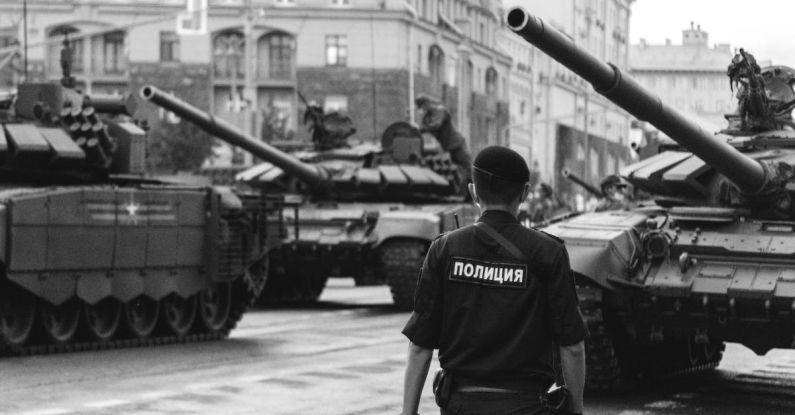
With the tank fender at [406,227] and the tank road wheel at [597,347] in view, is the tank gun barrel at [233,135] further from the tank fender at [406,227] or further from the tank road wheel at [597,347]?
the tank road wheel at [597,347]

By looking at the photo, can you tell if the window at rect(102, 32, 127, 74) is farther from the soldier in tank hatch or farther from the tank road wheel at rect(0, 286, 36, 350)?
the tank road wheel at rect(0, 286, 36, 350)

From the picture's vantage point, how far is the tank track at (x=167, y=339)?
17734mm

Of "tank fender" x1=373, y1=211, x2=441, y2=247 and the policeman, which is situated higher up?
the policeman

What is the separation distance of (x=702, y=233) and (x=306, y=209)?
11950 millimetres

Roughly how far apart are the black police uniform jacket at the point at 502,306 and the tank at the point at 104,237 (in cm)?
1077

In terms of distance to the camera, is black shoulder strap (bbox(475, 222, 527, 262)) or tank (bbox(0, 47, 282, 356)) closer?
black shoulder strap (bbox(475, 222, 527, 262))

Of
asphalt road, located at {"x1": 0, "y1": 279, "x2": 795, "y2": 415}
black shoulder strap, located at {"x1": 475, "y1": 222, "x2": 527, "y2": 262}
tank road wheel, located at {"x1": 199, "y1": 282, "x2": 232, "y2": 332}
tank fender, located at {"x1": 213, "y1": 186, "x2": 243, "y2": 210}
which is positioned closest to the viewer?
black shoulder strap, located at {"x1": 475, "y1": 222, "x2": 527, "y2": 262}

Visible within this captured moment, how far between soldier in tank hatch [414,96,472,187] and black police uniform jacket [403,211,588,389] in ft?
67.9

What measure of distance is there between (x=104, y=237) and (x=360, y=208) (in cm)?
777

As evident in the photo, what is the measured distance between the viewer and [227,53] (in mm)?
65938

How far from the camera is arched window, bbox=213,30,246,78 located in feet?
214

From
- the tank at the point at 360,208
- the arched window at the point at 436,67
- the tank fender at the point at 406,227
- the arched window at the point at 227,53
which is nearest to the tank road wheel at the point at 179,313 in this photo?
the tank at the point at 360,208

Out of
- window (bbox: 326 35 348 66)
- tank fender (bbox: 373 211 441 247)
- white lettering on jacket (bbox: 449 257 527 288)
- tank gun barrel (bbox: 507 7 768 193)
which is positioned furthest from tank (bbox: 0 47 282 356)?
window (bbox: 326 35 348 66)

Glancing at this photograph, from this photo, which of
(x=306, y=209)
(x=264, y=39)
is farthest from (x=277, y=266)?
(x=264, y=39)
